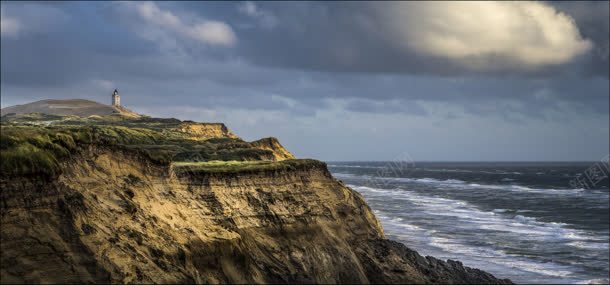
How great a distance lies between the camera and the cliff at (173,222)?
23156mm

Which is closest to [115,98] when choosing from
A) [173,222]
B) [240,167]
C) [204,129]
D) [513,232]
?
[204,129]

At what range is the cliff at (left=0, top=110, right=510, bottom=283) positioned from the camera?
23.2 meters

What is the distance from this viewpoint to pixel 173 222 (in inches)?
1156

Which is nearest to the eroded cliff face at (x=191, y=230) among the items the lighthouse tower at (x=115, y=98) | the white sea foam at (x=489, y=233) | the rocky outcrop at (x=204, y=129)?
the white sea foam at (x=489, y=233)

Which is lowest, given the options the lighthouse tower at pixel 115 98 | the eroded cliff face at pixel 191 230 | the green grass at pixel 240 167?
the eroded cliff face at pixel 191 230

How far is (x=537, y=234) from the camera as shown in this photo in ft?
192

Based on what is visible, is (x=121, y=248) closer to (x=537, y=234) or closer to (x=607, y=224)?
(x=537, y=234)

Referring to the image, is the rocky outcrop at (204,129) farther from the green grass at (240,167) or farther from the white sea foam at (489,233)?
the green grass at (240,167)

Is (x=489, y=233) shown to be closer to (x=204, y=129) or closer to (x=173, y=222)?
(x=173, y=222)

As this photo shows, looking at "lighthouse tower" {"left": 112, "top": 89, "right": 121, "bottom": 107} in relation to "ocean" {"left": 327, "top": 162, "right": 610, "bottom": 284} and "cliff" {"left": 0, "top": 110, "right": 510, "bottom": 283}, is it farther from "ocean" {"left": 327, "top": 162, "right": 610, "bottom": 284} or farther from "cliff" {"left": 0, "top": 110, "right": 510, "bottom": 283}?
"cliff" {"left": 0, "top": 110, "right": 510, "bottom": 283}

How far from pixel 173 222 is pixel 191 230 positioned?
120cm

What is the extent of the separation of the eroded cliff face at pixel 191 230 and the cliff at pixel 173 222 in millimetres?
63

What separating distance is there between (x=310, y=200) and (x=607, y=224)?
48.2 m

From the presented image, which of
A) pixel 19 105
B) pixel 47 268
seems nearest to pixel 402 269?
pixel 47 268
